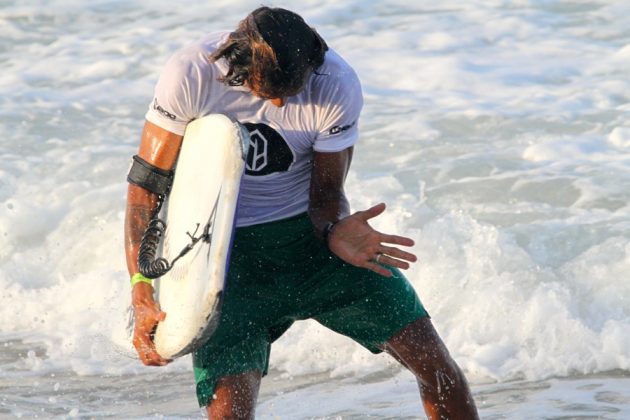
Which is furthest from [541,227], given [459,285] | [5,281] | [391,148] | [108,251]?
[5,281]

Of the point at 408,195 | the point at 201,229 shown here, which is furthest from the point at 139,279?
the point at 408,195

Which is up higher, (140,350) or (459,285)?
(140,350)

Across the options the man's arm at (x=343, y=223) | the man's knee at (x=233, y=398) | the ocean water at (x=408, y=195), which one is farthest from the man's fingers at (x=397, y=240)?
the ocean water at (x=408, y=195)

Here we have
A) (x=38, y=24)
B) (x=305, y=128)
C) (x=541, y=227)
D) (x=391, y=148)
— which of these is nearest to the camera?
(x=305, y=128)

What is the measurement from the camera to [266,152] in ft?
11.4

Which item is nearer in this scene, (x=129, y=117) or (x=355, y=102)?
(x=355, y=102)

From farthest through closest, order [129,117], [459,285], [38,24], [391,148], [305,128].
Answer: [38,24], [129,117], [391,148], [459,285], [305,128]

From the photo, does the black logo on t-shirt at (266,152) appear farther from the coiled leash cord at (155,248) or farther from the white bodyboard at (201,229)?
the coiled leash cord at (155,248)

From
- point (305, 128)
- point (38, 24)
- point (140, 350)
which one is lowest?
point (38, 24)

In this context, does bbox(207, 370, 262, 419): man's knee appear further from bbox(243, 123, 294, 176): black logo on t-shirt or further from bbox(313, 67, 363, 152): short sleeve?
bbox(313, 67, 363, 152): short sleeve

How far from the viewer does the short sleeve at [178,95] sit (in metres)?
3.37

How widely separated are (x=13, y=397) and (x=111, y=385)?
1.47 feet

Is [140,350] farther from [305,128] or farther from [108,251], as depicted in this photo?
[108,251]

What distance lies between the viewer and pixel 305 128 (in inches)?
136
